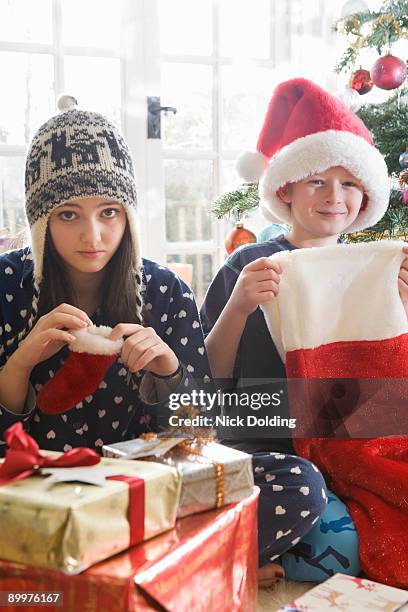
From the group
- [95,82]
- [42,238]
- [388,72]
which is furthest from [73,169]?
[95,82]

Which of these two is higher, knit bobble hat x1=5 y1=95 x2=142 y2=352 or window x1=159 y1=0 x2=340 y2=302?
window x1=159 y1=0 x2=340 y2=302

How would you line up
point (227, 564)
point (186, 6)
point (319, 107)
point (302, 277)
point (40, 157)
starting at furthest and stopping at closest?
1. point (186, 6)
2. point (319, 107)
3. point (302, 277)
4. point (40, 157)
5. point (227, 564)

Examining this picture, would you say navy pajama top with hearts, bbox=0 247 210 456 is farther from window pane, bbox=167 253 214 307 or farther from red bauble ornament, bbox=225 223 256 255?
window pane, bbox=167 253 214 307

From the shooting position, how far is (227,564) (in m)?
0.76

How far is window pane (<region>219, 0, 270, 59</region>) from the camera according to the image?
254 centimetres

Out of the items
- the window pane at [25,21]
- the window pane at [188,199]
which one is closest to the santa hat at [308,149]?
the window pane at [188,199]

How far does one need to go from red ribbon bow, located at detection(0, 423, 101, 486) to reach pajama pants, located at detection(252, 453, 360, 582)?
1.68ft

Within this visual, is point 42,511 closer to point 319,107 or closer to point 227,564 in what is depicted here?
point 227,564

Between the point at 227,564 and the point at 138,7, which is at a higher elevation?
the point at 138,7

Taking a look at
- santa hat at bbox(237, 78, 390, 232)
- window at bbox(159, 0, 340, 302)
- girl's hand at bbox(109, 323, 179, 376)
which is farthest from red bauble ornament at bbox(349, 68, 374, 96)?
girl's hand at bbox(109, 323, 179, 376)

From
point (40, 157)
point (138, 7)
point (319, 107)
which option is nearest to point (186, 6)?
point (138, 7)

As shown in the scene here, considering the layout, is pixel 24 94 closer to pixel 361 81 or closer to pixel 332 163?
pixel 361 81

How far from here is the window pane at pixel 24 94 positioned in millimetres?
2258

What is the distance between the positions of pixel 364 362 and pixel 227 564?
2.04ft
